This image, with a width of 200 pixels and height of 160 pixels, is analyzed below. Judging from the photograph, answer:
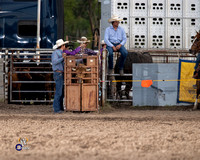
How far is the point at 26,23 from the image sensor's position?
16.1m

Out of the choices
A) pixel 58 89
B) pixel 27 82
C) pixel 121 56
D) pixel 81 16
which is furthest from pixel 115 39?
pixel 81 16

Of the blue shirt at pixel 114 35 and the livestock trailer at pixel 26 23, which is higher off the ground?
the livestock trailer at pixel 26 23

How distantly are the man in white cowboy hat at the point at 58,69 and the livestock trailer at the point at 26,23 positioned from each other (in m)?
3.88

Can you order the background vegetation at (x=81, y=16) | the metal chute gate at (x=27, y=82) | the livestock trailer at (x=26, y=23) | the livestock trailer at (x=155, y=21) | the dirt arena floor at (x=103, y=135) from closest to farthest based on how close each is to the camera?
the dirt arena floor at (x=103, y=135), the metal chute gate at (x=27, y=82), the livestock trailer at (x=26, y=23), the livestock trailer at (x=155, y=21), the background vegetation at (x=81, y=16)

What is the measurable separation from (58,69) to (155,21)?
828 cm

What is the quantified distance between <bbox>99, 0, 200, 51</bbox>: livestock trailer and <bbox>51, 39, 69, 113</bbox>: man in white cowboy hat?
23.3 feet

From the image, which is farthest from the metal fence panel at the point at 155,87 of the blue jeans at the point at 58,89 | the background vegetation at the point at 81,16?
the background vegetation at the point at 81,16

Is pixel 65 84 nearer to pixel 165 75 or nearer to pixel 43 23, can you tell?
pixel 165 75

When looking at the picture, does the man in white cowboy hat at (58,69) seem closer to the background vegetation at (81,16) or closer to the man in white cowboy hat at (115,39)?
the man in white cowboy hat at (115,39)

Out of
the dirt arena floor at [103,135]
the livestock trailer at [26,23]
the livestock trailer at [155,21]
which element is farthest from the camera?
the livestock trailer at [155,21]

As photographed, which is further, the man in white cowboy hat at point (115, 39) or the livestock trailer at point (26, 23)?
the livestock trailer at point (26, 23)

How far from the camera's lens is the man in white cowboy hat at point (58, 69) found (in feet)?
38.9

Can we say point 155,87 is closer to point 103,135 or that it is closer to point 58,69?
point 58,69

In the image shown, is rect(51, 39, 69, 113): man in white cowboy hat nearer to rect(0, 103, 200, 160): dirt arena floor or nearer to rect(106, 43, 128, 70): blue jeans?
rect(0, 103, 200, 160): dirt arena floor
